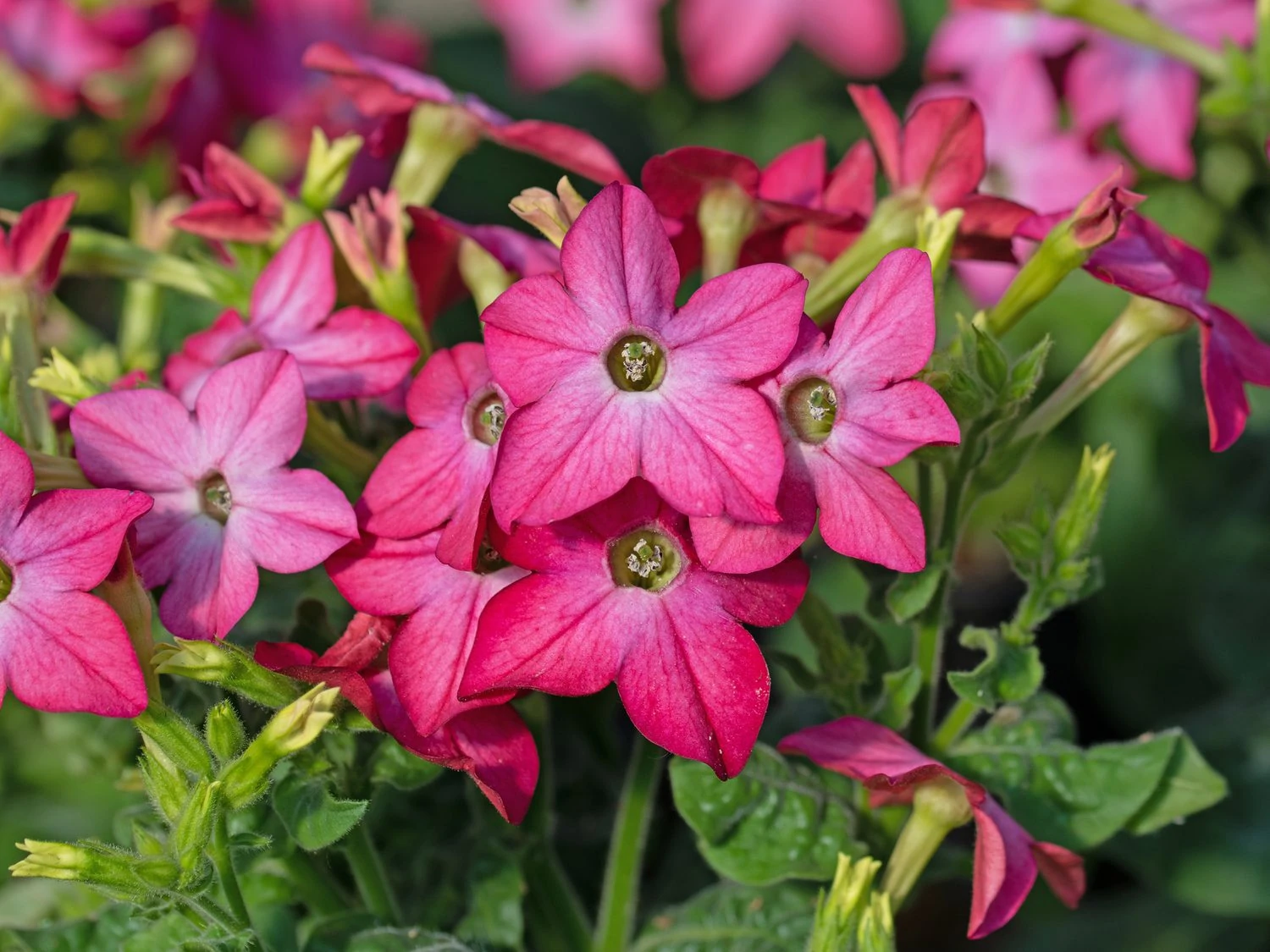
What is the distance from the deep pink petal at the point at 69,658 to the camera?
61 centimetres

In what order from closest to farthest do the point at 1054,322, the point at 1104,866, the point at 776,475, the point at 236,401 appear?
the point at 776,475 → the point at 236,401 → the point at 1104,866 → the point at 1054,322

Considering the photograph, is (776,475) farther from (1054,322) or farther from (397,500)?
(1054,322)

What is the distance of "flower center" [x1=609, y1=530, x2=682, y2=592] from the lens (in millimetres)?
681

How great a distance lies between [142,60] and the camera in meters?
1.48

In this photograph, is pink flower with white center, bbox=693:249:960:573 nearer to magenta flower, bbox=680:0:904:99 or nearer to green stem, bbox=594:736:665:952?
green stem, bbox=594:736:665:952

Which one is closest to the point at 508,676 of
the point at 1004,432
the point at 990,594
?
the point at 1004,432

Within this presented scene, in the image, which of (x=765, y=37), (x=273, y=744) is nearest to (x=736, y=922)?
(x=273, y=744)

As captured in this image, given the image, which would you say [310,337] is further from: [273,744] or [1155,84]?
[1155,84]

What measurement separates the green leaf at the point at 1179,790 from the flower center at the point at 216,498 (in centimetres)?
58

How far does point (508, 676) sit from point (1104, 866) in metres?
1.01

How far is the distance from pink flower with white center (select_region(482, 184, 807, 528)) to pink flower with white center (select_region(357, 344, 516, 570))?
5 cm

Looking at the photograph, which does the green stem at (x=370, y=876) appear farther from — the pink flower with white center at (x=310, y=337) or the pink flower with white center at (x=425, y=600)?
the pink flower with white center at (x=310, y=337)

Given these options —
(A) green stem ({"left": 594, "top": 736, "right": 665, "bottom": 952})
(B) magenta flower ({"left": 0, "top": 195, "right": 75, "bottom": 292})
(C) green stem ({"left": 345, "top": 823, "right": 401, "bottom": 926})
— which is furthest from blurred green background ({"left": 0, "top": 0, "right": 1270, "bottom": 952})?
(B) magenta flower ({"left": 0, "top": 195, "right": 75, "bottom": 292})

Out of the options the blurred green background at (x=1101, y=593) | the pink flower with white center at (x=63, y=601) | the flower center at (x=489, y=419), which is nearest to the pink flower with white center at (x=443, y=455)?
the flower center at (x=489, y=419)
